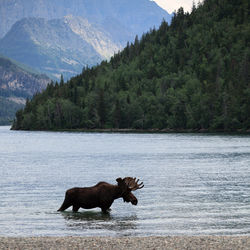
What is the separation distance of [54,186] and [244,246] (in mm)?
32423

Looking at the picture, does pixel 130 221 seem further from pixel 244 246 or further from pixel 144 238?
pixel 244 246

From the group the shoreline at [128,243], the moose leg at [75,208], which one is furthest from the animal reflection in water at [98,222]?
the shoreline at [128,243]

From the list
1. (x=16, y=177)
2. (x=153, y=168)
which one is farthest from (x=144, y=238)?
(x=153, y=168)

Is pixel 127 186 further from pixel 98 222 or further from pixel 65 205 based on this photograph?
pixel 65 205

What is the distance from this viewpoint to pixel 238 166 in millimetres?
76125

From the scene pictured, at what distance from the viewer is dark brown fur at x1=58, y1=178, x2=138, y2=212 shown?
35.1m

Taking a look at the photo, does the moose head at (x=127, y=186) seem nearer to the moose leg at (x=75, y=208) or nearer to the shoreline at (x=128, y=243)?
the moose leg at (x=75, y=208)

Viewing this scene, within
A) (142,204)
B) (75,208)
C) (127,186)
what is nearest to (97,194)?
(127,186)

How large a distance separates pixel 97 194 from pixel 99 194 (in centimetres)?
14

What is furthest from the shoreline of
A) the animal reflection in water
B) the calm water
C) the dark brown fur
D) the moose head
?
the moose head

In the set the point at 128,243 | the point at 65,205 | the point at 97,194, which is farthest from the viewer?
the point at 65,205

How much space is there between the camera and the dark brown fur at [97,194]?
35.1 metres

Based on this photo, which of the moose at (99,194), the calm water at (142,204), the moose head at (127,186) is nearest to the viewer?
the calm water at (142,204)

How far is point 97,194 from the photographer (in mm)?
35156
